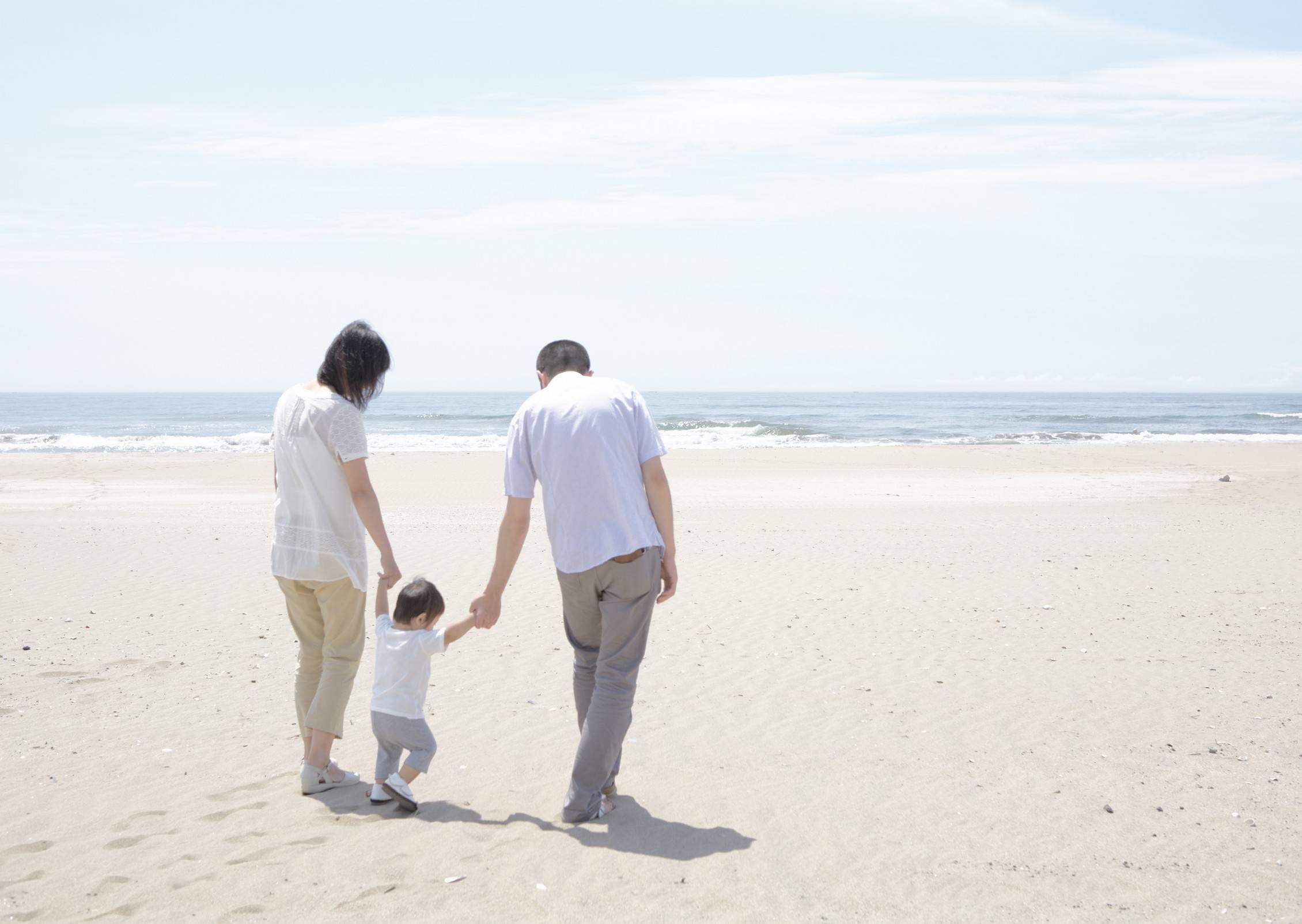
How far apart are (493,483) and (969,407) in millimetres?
53696

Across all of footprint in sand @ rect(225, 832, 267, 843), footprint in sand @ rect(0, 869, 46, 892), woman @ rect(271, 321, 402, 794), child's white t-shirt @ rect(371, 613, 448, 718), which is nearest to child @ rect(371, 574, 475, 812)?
child's white t-shirt @ rect(371, 613, 448, 718)

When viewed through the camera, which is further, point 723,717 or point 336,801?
point 723,717

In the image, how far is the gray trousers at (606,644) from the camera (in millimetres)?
3439

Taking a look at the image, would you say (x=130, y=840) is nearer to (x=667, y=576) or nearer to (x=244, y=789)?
(x=244, y=789)

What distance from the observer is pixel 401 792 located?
3.67m

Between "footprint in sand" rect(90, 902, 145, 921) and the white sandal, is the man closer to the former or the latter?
the white sandal

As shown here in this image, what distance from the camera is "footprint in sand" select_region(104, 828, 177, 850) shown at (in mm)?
3438

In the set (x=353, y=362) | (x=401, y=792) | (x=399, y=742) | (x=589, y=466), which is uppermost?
(x=353, y=362)

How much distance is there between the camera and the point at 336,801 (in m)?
3.82

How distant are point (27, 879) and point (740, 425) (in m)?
39.3

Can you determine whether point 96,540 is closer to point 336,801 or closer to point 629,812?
point 336,801

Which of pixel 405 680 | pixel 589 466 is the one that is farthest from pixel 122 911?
pixel 589 466

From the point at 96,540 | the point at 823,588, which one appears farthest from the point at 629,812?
the point at 96,540

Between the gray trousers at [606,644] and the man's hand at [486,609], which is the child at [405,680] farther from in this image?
the gray trousers at [606,644]
